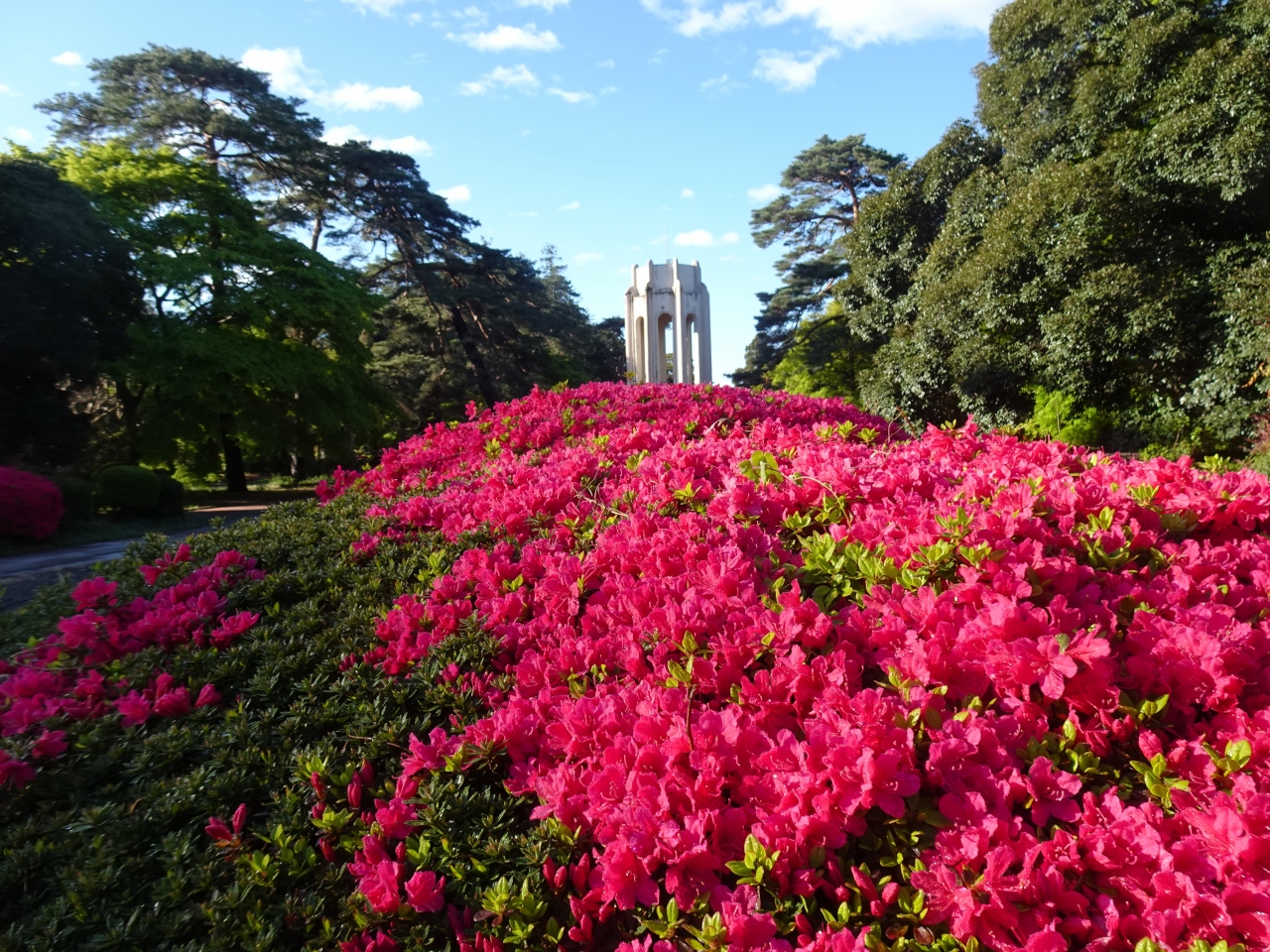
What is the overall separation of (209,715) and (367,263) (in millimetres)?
21713

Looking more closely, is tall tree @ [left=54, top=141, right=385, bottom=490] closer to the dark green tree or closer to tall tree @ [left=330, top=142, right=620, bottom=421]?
the dark green tree

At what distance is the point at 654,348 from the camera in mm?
30031

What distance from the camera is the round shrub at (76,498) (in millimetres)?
10383

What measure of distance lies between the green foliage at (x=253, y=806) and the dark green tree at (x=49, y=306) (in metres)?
13.0

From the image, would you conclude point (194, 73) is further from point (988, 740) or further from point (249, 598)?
point (988, 740)

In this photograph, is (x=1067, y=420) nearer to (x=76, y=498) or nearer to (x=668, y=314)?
(x=76, y=498)

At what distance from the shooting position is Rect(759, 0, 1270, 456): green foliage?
9633mm

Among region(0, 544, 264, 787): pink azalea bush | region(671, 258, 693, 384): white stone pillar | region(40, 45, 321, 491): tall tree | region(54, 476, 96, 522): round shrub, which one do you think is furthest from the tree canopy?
region(0, 544, 264, 787): pink azalea bush

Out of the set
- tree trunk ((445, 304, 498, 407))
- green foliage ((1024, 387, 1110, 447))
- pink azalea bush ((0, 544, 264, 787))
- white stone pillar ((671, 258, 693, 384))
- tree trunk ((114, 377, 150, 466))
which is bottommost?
pink azalea bush ((0, 544, 264, 787))


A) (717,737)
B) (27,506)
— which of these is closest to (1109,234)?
(717,737)

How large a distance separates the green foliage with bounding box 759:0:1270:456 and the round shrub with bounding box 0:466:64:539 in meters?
13.7

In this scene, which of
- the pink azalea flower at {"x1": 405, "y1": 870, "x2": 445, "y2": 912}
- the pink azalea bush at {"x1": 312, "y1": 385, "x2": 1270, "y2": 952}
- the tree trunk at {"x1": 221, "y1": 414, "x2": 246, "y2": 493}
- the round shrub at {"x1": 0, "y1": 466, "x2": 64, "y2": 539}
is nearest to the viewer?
the pink azalea bush at {"x1": 312, "y1": 385, "x2": 1270, "y2": 952}

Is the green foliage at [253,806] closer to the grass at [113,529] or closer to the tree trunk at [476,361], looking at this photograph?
the grass at [113,529]

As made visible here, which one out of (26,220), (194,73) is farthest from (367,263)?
(26,220)
